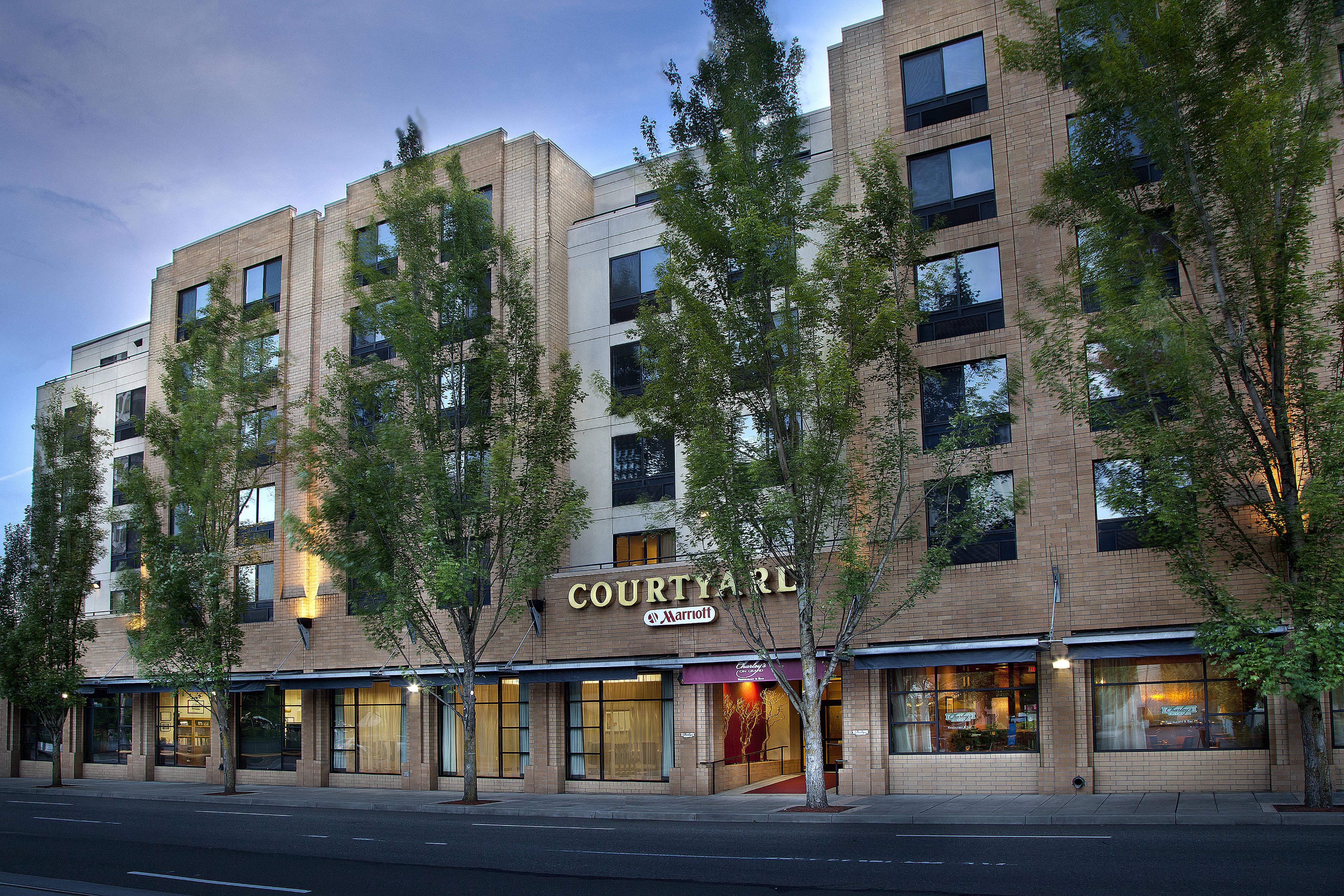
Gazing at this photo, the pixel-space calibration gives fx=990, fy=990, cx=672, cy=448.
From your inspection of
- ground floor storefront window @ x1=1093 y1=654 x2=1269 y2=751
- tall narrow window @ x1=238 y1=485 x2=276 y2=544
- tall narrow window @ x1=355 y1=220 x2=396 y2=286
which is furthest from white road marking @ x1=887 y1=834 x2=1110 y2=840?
tall narrow window @ x1=238 y1=485 x2=276 y2=544

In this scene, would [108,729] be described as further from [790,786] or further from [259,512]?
[790,786]

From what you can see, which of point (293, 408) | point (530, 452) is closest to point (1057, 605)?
point (530, 452)

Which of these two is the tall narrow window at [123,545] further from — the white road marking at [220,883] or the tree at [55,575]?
the white road marking at [220,883]

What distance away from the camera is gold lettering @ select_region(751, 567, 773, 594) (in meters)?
24.8

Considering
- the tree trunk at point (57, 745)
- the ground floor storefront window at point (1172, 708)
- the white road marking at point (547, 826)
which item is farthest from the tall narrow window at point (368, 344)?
the ground floor storefront window at point (1172, 708)

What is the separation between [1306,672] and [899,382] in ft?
30.9

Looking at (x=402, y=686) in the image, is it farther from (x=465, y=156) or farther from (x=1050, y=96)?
(x=1050, y=96)

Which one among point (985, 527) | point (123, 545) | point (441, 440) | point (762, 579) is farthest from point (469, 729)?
point (123, 545)

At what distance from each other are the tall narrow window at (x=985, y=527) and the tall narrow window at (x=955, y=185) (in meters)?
6.48

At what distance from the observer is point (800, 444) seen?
21.4 metres

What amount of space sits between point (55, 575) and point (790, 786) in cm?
2925

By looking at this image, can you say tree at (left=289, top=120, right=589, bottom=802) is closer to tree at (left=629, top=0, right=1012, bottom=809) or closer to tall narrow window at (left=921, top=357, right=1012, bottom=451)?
tree at (left=629, top=0, right=1012, bottom=809)

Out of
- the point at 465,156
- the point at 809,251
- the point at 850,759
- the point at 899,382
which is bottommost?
the point at 850,759

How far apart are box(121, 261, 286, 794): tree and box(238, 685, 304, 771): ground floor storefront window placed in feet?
2.76
